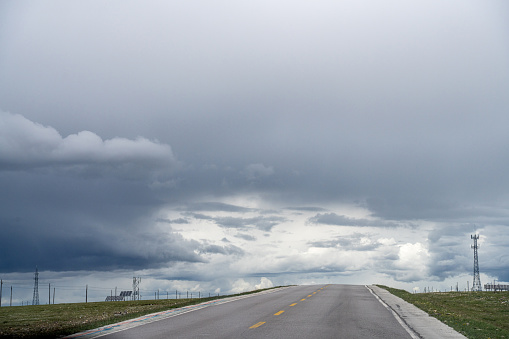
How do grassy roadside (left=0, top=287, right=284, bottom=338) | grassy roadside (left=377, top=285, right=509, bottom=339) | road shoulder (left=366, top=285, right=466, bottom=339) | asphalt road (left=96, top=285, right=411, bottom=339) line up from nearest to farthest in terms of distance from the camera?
1. asphalt road (left=96, top=285, right=411, bottom=339)
2. road shoulder (left=366, top=285, right=466, bottom=339)
3. grassy roadside (left=0, top=287, right=284, bottom=338)
4. grassy roadside (left=377, top=285, right=509, bottom=339)

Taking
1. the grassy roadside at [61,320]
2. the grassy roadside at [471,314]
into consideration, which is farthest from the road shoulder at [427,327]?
the grassy roadside at [61,320]

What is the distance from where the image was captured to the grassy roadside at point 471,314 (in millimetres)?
19728

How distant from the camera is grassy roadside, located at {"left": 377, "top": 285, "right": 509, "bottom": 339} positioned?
19.7 m

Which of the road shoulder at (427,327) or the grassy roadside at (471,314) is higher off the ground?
the road shoulder at (427,327)

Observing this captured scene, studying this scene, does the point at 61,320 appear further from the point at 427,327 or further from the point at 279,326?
the point at 427,327

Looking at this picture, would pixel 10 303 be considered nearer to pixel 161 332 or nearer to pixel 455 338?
pixel 161 332

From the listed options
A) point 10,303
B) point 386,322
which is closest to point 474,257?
point 10,303

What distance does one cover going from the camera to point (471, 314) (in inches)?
1480

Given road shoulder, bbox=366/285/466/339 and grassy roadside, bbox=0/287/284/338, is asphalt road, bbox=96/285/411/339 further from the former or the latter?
grassy roadside, bbox=0/287/284/338

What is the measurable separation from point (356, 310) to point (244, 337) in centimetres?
1143

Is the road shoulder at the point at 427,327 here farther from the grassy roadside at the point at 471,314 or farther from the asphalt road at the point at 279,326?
the asphalt road at the point at 279,326

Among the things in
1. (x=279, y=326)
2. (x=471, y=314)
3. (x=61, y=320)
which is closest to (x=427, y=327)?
(x=279, y=326)

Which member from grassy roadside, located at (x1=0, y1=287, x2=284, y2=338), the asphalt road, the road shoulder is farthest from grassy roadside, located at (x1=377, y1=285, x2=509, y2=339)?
grassy roadside, located at (x1=0, y1=287, x2=284, y2=338)

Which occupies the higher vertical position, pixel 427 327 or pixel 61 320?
pixel 427 327
